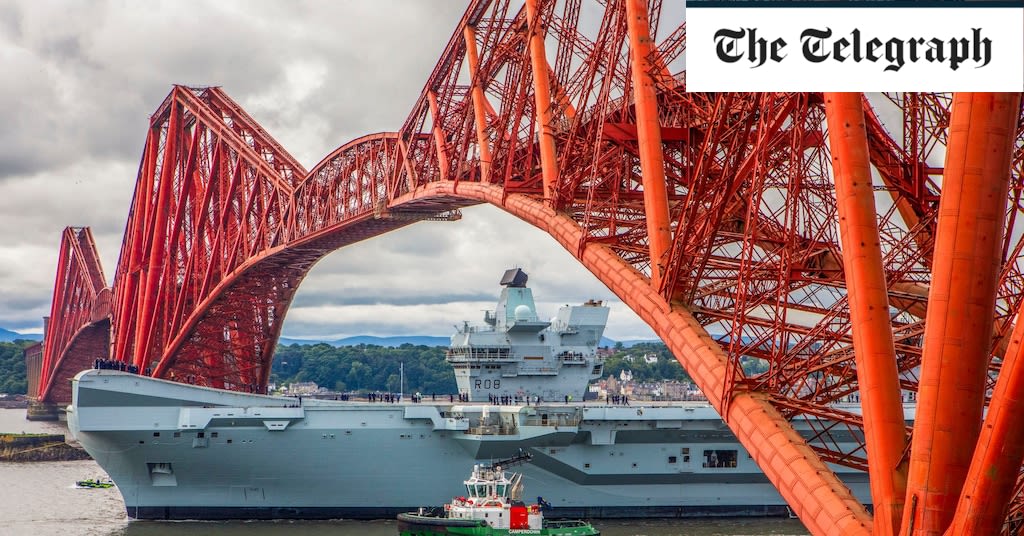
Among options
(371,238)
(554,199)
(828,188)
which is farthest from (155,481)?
(828,188)

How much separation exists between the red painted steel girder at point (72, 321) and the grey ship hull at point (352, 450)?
79.1 m

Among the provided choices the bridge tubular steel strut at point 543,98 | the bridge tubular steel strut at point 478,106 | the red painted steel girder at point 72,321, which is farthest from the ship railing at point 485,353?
the red painted steel girder at point 72,321

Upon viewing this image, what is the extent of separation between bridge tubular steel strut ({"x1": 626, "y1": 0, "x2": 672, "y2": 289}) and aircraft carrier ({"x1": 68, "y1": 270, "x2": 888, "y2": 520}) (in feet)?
101

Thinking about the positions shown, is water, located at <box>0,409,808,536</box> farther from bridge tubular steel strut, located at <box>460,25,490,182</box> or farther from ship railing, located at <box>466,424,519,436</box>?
bridge tubular steel strut, located at <box>460,25,490,182</box>

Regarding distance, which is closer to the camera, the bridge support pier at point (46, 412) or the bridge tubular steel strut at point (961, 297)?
the bridge tubular steel strut at point (961, 297)

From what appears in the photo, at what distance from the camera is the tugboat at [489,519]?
3647 cm

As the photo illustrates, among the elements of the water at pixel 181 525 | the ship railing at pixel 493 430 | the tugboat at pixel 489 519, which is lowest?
the water at pixel 181 525

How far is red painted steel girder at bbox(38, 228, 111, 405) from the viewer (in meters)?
132

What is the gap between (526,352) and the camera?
60.2 m

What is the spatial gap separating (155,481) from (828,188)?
128 ft

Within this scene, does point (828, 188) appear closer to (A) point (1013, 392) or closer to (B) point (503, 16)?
(A) point (1013, 392)

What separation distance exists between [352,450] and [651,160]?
33.2 meters

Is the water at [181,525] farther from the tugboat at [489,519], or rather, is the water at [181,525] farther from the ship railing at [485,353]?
the ship railing at [485,353]

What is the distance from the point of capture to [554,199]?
24.5m
